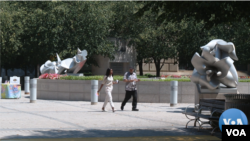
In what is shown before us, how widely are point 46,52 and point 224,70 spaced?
2172 cm

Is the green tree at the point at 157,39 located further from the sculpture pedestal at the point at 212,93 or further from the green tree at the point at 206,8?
the green tree at the point at 206,8

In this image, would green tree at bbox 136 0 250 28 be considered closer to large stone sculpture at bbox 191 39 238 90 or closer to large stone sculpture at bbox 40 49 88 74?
large stone sculpture at bbox 191 39 238 90

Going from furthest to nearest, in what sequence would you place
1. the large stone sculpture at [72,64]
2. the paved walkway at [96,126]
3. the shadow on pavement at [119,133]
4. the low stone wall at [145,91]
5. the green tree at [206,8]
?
the large stone sculpture at [72,64] < the low stone wall at [145,91] < the paved walkway at [96,126] < the shadow on pavement at [119,133] < the green tree at [206,8]

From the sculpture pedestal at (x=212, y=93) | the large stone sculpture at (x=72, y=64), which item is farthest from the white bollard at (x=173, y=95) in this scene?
the large stone sculpture at (x=72, y=64)

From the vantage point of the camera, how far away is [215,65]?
51.9ft

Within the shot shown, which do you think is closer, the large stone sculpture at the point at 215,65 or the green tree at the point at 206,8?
the green tree at the point at 206,8

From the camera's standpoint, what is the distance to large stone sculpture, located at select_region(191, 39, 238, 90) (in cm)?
1559

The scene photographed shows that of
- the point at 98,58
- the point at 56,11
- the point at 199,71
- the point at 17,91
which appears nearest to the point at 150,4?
the point at 199,71

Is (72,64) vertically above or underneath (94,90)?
above

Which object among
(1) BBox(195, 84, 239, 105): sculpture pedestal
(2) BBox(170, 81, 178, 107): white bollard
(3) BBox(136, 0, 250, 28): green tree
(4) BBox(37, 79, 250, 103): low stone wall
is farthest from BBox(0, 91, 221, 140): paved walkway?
(4) BBox(37, 79, 250, 103): low stone wall

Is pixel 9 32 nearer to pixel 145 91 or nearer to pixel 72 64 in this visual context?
pixel 72 64

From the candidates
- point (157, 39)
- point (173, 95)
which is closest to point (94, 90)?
point (173, 95)

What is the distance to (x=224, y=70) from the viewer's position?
51.7ft

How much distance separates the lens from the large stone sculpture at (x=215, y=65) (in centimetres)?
1559
